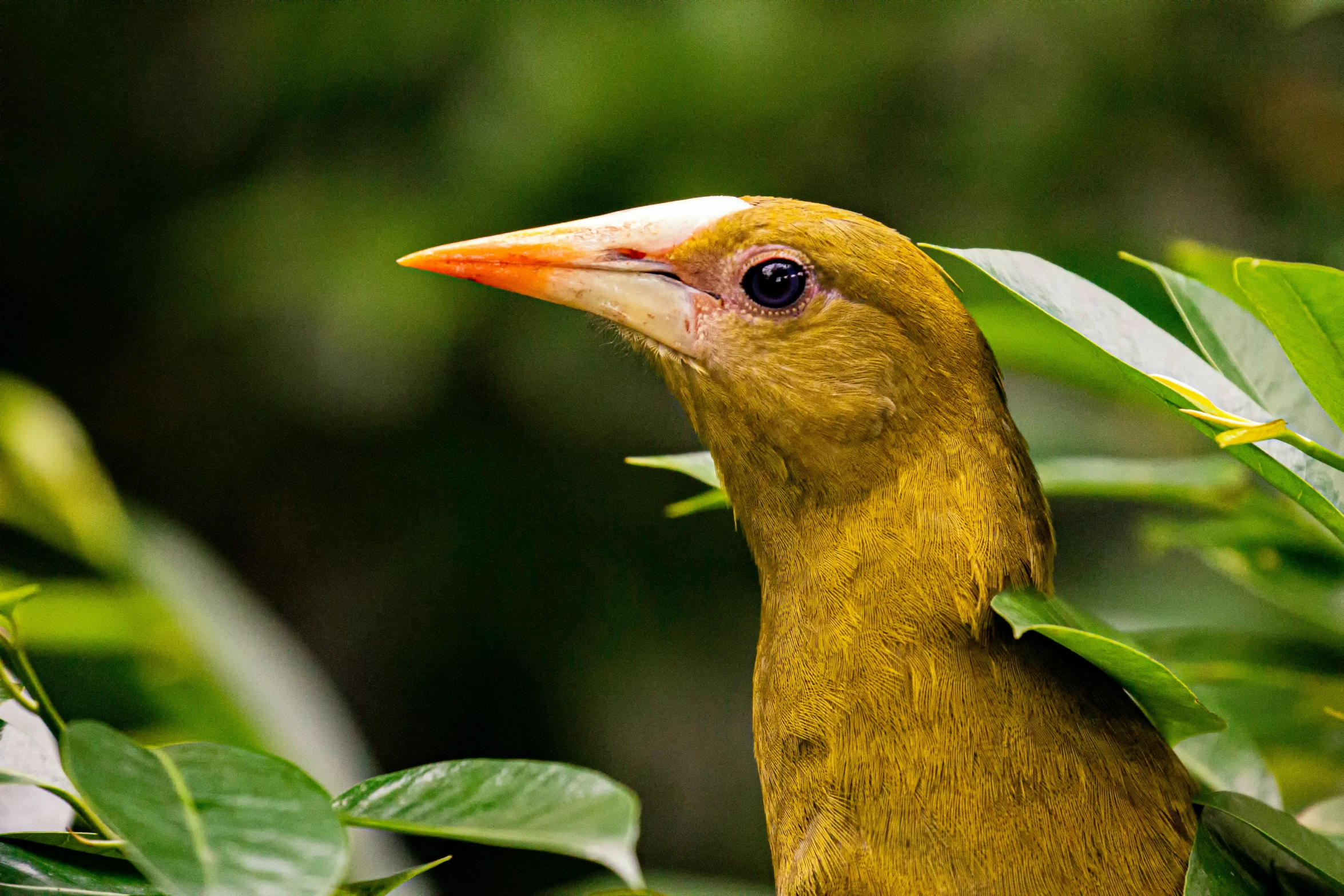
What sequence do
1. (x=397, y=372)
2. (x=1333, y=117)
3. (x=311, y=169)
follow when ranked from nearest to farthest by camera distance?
(x=1333, y=117), (x=397, y=372), (x=311, y=169)

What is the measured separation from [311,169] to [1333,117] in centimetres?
247

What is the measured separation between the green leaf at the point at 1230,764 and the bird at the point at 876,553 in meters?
0.16

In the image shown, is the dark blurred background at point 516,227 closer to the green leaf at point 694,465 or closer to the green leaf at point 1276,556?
the green leaf at point 1276,556

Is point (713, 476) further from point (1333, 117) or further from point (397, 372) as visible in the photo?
point (1333, 117)

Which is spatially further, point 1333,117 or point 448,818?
point 1333,117

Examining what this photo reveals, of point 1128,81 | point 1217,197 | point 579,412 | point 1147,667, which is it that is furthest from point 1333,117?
point 1147,667

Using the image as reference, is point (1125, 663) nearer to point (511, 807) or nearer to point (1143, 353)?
point (1143, 353)

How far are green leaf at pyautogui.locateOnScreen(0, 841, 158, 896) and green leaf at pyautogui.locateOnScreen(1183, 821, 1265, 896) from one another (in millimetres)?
636

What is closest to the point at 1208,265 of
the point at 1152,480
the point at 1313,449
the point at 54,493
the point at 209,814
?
the point at 1152,480

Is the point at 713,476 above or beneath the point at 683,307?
Answer: beneath

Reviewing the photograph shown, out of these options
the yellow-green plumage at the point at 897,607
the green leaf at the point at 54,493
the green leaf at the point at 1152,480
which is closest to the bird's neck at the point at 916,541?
the yellow-green plumage at the point at 897,607

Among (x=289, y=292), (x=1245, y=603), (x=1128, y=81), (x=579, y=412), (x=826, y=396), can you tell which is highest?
(x=1128, y=81)

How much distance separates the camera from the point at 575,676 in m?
3.49

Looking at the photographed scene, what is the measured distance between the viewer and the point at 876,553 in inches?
40.7
